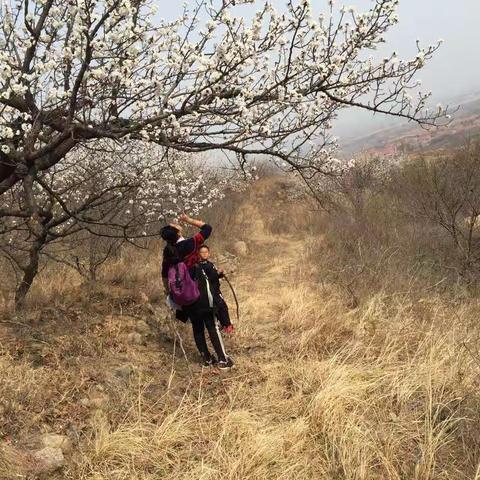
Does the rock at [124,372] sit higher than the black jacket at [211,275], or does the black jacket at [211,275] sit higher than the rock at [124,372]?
the black jacket at [211,275]

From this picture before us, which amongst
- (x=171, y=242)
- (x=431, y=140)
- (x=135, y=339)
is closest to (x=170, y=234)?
(x=171, y=242)

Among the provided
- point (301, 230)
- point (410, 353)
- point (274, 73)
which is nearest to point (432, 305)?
point (410, 353)

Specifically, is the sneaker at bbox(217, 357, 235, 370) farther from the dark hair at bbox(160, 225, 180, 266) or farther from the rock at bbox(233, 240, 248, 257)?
the rock at bbox(233, 240, 248, 257)

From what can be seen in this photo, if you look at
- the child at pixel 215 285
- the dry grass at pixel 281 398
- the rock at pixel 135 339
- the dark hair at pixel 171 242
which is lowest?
the dry grass at pixel 281 398

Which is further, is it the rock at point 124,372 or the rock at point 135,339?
the rock at point 135,339

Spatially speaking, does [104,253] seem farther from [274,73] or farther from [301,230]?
[301,230]

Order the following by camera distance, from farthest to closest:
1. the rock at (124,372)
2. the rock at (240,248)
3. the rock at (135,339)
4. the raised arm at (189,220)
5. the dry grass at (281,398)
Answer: the rock at (240,248) → the rock at (135,339) → the raised arm at (189,220) → the rock at (124,372) → the dry grass at (281,398)

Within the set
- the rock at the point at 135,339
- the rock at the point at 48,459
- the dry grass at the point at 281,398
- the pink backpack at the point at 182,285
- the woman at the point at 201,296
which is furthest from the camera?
the rock at the point at 135,339

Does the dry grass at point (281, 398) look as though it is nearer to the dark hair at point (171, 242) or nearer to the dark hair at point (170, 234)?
the dark hair at point (171, 242)

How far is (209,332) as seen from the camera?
5.33 meters

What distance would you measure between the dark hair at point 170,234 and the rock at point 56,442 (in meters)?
2.39

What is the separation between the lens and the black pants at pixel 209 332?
17.3 ft

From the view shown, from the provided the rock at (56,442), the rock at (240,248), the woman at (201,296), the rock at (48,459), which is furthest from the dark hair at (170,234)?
the rock at (240,248)

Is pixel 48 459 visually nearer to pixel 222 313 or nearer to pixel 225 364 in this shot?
pixel 225 364
